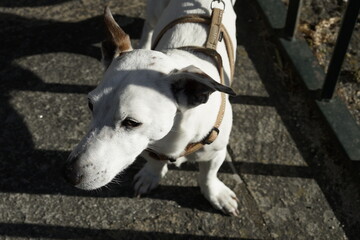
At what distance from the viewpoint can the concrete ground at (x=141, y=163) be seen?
3561mm

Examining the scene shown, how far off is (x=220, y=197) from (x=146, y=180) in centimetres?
60

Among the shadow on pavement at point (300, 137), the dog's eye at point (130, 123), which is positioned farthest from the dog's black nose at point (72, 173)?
the shadow on pavement at point (300, 137)

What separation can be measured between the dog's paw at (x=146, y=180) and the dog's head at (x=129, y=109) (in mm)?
1096

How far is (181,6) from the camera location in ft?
11.3

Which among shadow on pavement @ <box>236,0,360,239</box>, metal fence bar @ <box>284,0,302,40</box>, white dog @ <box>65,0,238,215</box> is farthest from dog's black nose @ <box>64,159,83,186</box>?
metal fence bar @ <box>284,0,302,40</box>

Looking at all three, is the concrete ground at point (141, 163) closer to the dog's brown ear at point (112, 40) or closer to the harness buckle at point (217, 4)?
the harness buckle at point (217, 4)

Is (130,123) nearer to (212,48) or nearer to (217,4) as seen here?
(212,48)

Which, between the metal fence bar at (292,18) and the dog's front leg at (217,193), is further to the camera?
the metal fence bar at (292,18)

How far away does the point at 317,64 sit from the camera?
4520 mm

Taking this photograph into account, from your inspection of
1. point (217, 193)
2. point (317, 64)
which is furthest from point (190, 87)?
point (317, 64)

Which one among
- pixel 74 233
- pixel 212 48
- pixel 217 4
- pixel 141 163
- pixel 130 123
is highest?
pixel 217 4

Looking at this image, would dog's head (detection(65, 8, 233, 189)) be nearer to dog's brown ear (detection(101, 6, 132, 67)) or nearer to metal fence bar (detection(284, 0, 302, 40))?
dog's brown ear (detection(101, 6, 132, 67))

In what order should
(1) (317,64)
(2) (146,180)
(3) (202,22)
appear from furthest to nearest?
(1) (317,64) < (2) (146,180) < (3) (202,22)

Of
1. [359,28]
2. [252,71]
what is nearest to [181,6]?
[252,71]
